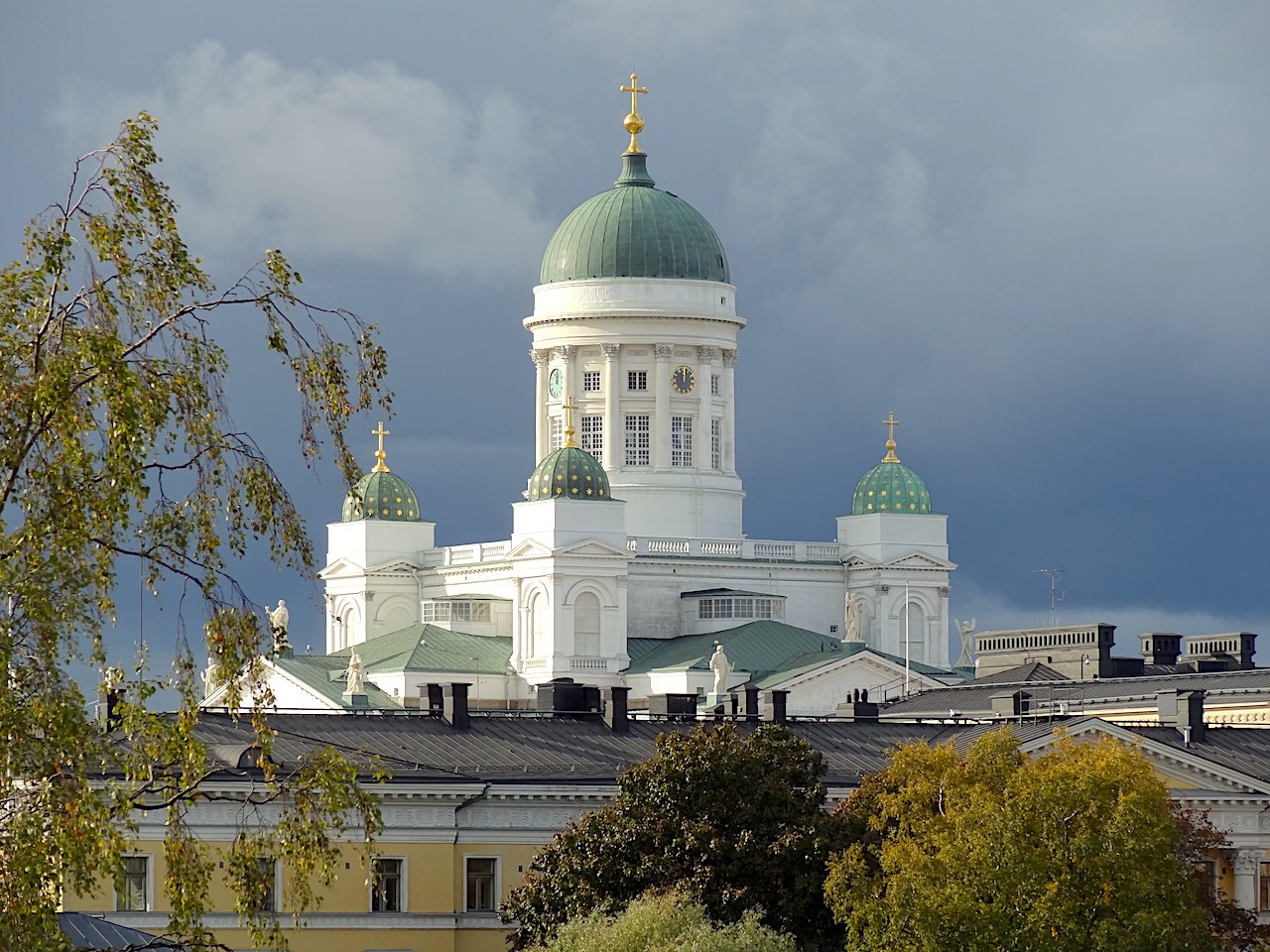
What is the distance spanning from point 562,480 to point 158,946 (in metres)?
118

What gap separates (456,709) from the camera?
311 ft

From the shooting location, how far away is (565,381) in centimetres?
17025

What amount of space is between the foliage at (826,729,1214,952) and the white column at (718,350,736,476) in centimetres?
9616

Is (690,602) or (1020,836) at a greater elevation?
(690,602)

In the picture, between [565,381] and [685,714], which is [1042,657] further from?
[685,714]

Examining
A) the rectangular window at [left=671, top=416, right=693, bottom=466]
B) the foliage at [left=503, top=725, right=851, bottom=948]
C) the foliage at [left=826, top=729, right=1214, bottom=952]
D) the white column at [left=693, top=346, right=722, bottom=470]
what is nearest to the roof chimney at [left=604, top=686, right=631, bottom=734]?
the foliage at [left=503, top=725, right=851, bottom=948]

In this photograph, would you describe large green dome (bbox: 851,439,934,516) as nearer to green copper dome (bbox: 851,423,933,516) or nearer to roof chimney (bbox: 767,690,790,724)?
green copper dome (bbox: 851,423,933,516)

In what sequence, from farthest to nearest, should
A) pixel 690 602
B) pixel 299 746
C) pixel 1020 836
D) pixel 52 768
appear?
1. pixel 690 602
2. pixel 299 746
3. pixel 1020 836
4. pixel 52 768

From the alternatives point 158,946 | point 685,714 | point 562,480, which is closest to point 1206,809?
point 685,714

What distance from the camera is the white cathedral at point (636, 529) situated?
15962 cm

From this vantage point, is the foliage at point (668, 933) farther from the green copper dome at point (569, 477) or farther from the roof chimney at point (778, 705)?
the green copper dome at point (569, 477)

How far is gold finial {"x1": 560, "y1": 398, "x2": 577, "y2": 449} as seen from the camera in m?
163

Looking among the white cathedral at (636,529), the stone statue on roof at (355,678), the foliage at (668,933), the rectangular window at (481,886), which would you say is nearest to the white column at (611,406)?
the white cathedral at (636,529)

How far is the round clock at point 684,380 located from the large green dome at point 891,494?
9382 millimetres
